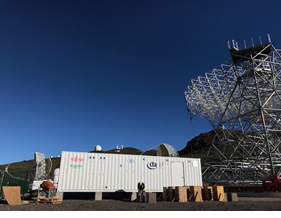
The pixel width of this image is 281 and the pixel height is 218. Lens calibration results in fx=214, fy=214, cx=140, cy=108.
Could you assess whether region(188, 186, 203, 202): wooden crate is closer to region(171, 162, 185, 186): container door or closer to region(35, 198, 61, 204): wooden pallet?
region(171, 162, 185, 186): container door

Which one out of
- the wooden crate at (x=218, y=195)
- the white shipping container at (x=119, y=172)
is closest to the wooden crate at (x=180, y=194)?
the wooden crate at (x=218, y=195)

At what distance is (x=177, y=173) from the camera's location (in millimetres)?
18156

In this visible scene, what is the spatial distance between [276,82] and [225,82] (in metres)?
5.79

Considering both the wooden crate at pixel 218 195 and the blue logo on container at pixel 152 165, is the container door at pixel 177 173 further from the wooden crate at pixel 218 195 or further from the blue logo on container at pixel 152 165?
the wooden crate at pixel 218 195

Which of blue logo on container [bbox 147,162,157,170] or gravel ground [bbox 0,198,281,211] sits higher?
blue logo on container [bbox 147,162,157,170]

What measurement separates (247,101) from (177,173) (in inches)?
677

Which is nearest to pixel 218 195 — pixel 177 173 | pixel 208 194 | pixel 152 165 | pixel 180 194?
pixel 208 194

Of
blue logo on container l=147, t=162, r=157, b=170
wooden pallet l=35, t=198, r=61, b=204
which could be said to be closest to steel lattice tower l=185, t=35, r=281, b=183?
blue logo on container l=147, t=162, r=157, b=170

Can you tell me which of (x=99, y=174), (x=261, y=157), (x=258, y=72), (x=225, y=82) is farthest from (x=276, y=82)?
(x=99, y=174)

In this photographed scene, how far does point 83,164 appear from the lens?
51.7 ft

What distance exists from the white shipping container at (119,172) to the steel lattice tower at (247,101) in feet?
31.0

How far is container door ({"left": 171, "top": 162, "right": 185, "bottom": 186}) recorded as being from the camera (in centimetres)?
1786

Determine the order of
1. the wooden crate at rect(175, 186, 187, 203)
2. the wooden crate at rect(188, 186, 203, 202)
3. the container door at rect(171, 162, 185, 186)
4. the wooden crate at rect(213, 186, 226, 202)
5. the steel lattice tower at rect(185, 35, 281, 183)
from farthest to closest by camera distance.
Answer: the steel lattice tower at rect(185, 35, 281, 183), the container door at rect(171, 162, 185, 186), the wooden crate at rect(213, 186, 226, 202), the wooden crate at rect(188, 186, 203, 202), the wooden crate at rect(175, 186, 187, 203)

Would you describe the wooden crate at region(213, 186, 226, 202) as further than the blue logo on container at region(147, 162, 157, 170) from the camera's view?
No
